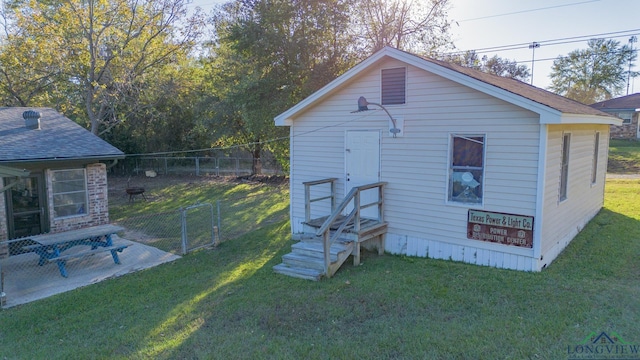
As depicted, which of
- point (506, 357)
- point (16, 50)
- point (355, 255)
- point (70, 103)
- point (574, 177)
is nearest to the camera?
point (506, 357)

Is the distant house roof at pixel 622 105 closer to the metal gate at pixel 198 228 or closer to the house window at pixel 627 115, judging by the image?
the house window at pixel 627 115

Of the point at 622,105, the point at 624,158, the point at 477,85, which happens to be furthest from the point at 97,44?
the point at 622,105

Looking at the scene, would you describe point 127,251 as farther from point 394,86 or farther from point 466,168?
point 466,168

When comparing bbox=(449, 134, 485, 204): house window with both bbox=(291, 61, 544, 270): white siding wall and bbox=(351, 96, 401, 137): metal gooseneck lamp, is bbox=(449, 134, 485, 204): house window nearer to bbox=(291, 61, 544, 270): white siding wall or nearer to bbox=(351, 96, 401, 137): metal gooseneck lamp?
bbox=(291, 61, 544, 270): white siding wall

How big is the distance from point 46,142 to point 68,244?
11.4 feet

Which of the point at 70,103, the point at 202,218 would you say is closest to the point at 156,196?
the point at 202,218

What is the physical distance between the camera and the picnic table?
808cm

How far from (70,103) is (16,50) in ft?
12.0

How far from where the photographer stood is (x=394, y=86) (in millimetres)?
8219

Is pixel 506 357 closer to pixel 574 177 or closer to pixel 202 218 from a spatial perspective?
pixel 574 177

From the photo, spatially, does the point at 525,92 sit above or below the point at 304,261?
above

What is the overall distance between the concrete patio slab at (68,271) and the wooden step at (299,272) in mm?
2975

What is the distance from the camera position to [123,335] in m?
5.35

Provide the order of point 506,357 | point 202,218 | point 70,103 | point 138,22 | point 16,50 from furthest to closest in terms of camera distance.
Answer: point 70,103 < point 138,22 < point 16,50 < point 202,218 < point 506,357
